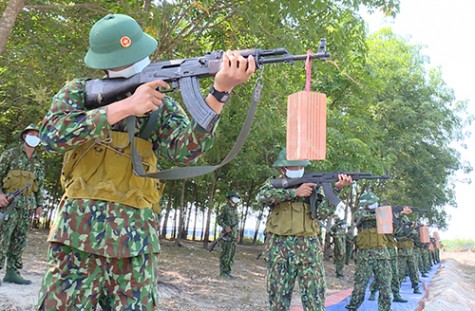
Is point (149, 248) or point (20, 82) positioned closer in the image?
point (149, 248)

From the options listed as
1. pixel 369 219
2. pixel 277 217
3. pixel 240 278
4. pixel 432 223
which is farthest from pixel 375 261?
pixel 432 223

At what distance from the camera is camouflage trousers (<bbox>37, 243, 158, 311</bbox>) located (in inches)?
83.1

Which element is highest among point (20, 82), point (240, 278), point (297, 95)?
point (20, 82)

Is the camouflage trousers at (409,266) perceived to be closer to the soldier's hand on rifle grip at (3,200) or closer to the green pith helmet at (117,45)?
the soldier's hand on rifle grip at (3,200)

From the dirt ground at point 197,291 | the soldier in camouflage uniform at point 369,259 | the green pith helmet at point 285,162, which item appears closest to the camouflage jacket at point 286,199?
the green pith helmet at point 285,162

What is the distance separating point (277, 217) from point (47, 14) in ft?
15.0

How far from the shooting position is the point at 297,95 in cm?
238

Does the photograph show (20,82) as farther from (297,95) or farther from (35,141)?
(297,95)

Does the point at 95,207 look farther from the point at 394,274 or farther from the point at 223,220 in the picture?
the point at 223,220

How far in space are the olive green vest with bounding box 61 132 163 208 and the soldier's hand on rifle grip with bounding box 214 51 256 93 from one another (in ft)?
1.74

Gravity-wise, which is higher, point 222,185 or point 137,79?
point 222,185

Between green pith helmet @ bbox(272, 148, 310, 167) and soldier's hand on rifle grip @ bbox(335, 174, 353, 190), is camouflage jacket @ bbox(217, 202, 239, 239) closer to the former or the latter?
green pith helmet @ bbox(272, 148, 310, 167)

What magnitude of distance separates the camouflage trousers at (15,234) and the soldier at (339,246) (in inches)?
437

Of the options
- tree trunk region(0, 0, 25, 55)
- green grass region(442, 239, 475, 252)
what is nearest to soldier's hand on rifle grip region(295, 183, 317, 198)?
tree trunk region(0, 0, 25, 55)
